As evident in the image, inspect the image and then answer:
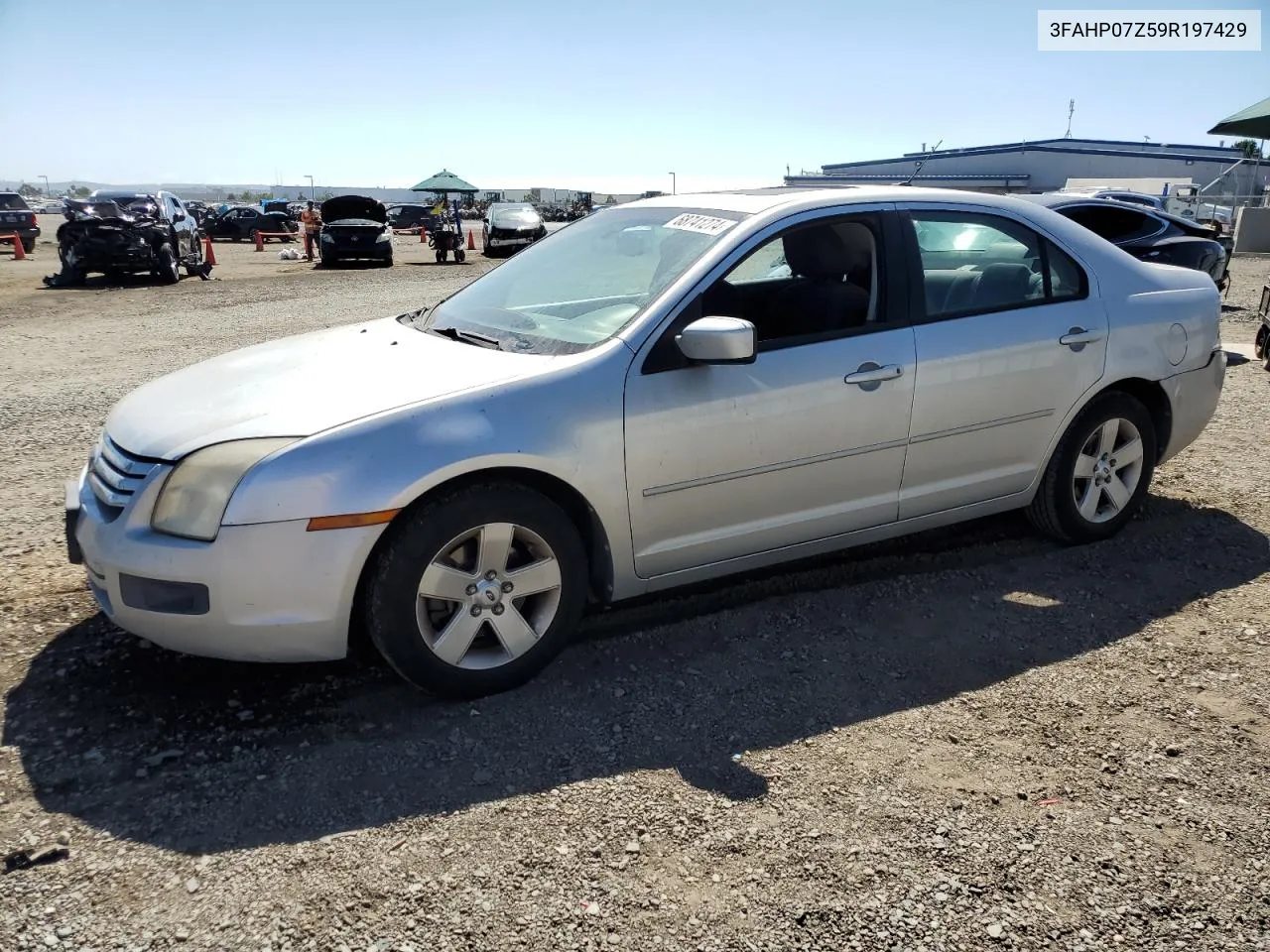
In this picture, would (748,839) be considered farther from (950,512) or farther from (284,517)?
(950,512)

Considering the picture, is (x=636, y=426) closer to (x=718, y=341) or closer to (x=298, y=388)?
(x=718, y=341)

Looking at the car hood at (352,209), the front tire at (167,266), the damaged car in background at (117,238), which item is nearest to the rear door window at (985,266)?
the damaged car in background at (117,238)

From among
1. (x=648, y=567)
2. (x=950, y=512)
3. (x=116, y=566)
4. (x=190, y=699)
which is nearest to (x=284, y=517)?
(x=116, y=566)

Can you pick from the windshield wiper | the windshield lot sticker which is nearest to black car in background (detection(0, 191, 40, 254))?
the windshield wiper

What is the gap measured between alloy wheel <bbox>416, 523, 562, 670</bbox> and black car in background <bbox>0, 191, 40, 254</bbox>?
105ft

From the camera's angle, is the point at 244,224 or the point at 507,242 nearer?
the point at 507,242

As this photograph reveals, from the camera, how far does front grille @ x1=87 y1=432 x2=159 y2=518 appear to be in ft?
10.3

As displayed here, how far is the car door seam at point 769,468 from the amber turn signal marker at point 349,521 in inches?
36.3

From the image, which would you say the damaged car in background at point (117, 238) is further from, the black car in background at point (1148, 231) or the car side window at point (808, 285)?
the car side window at point (808, 285)

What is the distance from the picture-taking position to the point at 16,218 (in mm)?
29812

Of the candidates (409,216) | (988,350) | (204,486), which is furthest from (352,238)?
(409,216)

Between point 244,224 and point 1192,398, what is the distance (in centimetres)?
4301

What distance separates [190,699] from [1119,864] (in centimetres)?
285

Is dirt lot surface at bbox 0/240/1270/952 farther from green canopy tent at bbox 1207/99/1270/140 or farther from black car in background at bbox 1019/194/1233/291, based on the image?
green canopy tent at bbox 1207/99/1270/140
